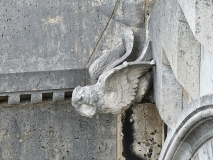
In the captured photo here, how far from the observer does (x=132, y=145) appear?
333cm

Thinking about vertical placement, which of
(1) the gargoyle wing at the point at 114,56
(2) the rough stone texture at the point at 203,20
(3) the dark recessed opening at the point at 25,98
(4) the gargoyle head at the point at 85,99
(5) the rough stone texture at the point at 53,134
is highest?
(2) the rough stone texture at the point at 203,20

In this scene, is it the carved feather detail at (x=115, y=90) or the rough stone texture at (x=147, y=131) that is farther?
the rough stone texture at (x=147, y=131)

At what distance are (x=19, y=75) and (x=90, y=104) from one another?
0.44 metres

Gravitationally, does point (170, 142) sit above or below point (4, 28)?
below

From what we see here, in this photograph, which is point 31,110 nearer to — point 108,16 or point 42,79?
point 42,79

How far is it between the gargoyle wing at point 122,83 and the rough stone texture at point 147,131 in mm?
276

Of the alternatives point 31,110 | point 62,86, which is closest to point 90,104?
point 62,86

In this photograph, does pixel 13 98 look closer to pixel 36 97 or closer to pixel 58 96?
pixel 36 97

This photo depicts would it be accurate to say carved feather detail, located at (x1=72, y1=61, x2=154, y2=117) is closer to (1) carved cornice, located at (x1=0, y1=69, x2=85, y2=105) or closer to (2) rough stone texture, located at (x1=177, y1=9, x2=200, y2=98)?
(1) carved cornice, located at (x1=0, y1=69, x2=85, y2=105)

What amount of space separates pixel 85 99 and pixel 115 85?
0.16 m

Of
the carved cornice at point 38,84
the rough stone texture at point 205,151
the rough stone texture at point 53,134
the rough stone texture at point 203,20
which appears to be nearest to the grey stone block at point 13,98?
the carved cornice at point 38,84

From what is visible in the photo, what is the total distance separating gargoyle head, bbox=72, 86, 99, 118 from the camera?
284cm

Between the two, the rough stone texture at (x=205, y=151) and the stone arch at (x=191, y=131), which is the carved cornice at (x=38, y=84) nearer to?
the stone arch at (x=191, y=131)

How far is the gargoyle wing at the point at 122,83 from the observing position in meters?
2.87
